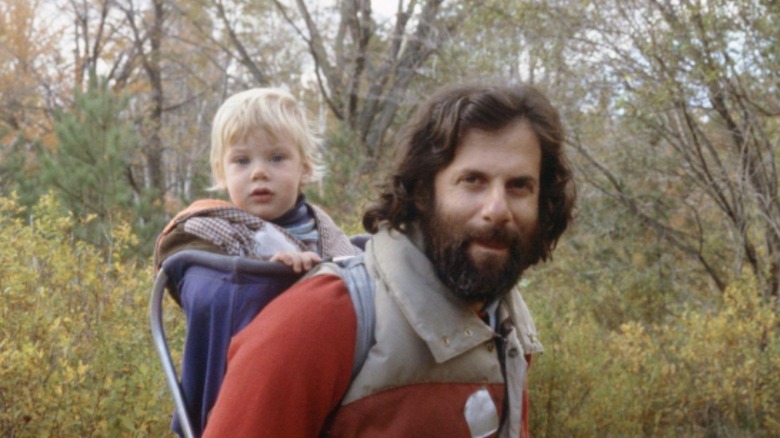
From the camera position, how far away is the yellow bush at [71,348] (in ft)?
9.74

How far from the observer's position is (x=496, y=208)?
5.57ft

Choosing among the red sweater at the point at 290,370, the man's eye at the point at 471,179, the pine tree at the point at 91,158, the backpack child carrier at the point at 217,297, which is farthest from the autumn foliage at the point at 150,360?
the pine tree at the point at 91,158

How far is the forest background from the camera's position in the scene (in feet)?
11.2

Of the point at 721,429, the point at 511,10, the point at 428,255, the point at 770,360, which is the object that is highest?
the point at 511,10

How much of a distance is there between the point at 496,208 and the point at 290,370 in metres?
0.51

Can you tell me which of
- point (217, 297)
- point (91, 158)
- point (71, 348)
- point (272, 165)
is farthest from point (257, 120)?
point (91, 158)

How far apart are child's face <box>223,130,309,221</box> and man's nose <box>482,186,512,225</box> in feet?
2.43

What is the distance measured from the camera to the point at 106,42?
811 inches

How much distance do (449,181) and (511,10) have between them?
7842 millimetres

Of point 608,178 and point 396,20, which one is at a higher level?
point 396,20

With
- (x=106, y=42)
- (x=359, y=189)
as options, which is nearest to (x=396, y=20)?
(x=359, y=189)

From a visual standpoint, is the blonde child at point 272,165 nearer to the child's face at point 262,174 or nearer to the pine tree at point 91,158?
the child's face at point 262,174

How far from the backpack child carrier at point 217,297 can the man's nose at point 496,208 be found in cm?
26

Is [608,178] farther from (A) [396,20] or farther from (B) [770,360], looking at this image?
(A) [396,20]
